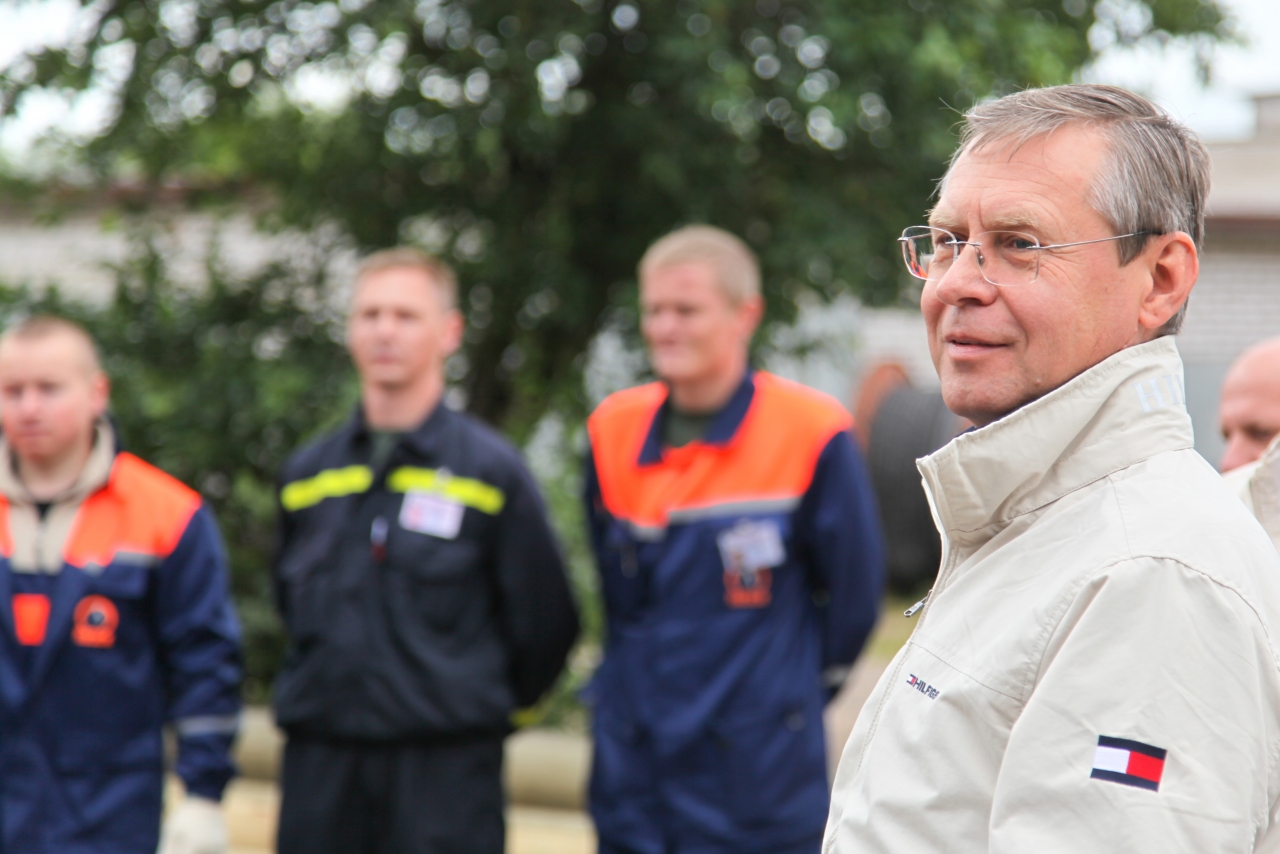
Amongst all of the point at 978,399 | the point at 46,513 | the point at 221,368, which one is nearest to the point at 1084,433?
the point at 978,399

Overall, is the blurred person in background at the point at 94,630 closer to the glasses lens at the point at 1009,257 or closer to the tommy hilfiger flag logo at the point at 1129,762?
the glasses lens at the point at 1009,257

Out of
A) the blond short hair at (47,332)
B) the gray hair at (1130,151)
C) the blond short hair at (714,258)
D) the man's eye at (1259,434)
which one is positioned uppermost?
the blond short hair at (714,258)

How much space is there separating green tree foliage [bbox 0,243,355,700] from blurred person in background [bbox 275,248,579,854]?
5.59 ft

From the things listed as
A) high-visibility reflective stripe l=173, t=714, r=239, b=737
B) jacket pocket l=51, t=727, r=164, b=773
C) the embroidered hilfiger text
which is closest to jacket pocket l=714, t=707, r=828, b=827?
high-visibility reflective stripe l=173, t=714, r=239, b=737

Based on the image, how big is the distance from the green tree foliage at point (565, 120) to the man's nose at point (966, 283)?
10.6 ft

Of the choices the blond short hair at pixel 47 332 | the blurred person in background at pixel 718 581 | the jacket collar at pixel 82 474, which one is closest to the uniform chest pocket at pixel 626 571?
the blurred person in background at pixel 718 581

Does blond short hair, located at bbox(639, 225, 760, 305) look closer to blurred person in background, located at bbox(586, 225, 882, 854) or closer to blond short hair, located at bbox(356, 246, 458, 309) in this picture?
blurred person in background, located at bbox(586, 225, 882, 854)

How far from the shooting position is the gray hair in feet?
4.71

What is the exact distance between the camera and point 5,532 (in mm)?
3404

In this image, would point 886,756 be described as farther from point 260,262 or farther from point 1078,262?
point 260,262

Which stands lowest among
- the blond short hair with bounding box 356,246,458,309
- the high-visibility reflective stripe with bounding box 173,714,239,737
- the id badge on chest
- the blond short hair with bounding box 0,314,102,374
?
the high-visibility reflective stripe with bounding box 173,714,239,737

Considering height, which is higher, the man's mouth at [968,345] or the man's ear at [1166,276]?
the man's ear at [1166,276]

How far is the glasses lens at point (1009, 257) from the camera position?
1452 millimetres

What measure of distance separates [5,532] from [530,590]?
1.45 meters
